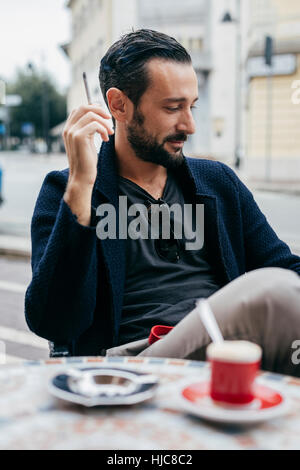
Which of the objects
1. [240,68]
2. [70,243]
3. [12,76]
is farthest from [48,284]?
[12,76]

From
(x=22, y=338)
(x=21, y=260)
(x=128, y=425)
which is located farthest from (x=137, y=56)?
(x=21, y=260)

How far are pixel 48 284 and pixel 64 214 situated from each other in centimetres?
21

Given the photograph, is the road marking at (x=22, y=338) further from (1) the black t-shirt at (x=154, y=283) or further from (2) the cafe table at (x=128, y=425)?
(2) the cafe table at (x=128, y=425)

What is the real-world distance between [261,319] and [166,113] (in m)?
1.00

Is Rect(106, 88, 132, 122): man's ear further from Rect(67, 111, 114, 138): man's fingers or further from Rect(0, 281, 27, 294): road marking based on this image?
Rect(0, 281, 27, 294): road marking

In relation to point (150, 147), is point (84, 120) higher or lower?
higher

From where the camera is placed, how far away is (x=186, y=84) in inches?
89.4

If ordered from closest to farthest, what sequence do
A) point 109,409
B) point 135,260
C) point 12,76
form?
point 109,409 < point 135,260 < point 12,76

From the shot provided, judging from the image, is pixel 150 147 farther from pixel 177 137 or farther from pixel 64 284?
pixel 64 284

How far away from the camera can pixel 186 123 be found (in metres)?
2.28

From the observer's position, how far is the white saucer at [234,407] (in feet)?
3.55

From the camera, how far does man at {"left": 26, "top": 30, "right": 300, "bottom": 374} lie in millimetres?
1564
